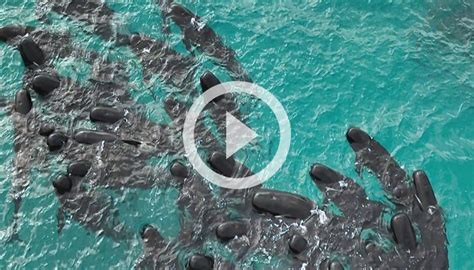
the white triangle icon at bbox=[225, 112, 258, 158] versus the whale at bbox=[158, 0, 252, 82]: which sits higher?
the whale at bbox=[158, 0, 252, 82]

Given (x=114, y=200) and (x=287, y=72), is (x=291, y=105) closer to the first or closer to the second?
(x=287, y=72)

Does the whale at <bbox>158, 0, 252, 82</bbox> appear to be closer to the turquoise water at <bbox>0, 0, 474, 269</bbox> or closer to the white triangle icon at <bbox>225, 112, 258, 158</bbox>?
the turquoise water at <bbox>0, 0, 474, 269</bbox>

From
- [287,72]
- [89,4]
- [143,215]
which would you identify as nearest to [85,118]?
[143,215]

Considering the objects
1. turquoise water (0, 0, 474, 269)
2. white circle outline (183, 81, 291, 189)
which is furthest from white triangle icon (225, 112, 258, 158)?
turquoise water (0, 0, 474, 269)

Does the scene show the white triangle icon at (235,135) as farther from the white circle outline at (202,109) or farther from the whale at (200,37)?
the whale at (200,37)

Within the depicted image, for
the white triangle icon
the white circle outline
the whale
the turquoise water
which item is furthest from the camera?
the whale

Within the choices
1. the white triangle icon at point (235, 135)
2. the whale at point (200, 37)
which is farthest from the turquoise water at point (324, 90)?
the white triangle icon at point (235, 135)

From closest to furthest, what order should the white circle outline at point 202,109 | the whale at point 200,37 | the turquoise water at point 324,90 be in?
the turquoise water at point 324,90, the white circle outline at point 202,109, the whale at point 200,37
